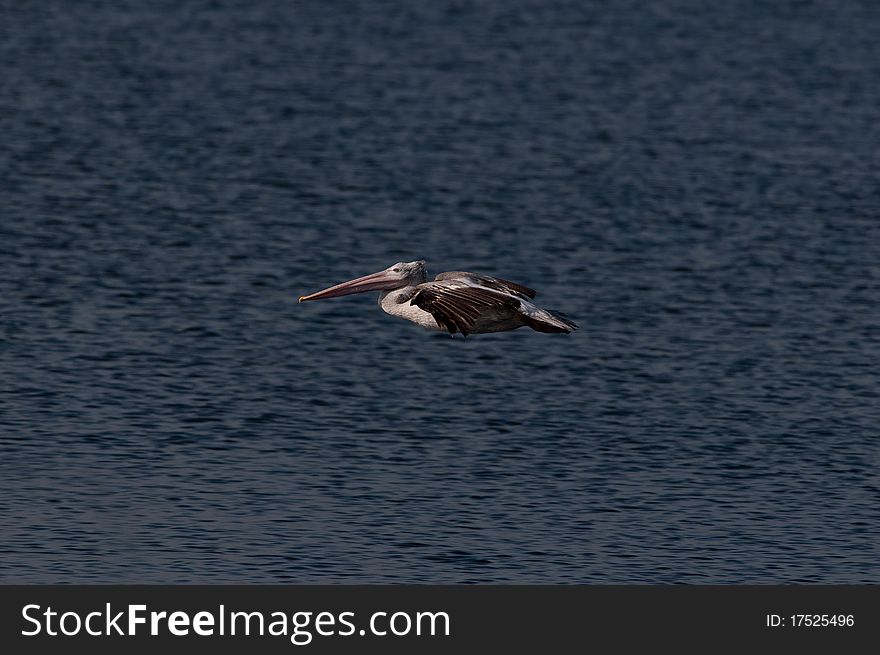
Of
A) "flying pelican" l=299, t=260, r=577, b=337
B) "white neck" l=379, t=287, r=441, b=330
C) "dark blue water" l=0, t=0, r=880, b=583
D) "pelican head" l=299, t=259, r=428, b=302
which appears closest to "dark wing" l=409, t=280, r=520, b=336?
"flying pelican" l=299, t=260, r=577, b=337

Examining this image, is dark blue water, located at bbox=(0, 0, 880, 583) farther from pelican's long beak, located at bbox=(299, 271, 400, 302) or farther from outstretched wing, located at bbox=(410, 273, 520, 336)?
outstretched wing, located at bbox=(410, 273, 520, 336)

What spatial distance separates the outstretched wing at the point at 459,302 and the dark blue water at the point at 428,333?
14.0 m

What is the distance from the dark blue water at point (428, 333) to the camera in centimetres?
4616

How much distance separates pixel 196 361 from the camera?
191ft

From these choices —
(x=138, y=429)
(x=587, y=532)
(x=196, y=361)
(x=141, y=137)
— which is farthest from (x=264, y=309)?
(x=141, y=137)

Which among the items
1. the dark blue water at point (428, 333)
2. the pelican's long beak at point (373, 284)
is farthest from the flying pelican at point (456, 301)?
the dark blue water at point (428, 333)

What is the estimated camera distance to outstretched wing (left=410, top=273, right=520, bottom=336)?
96.6 feet

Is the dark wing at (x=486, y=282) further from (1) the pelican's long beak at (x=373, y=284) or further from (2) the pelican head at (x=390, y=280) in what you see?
(1) the pelican's long beak at (x=373, y=284)

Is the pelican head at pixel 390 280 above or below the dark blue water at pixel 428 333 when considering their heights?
below

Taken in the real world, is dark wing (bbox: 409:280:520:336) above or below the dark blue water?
below

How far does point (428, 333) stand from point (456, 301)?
3193cm

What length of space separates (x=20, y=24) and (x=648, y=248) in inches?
2381

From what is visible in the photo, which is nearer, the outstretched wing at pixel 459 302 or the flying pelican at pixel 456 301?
the outstretched wing at pixel 459 302

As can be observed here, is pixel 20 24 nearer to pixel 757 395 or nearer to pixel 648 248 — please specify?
pixel 648 248
